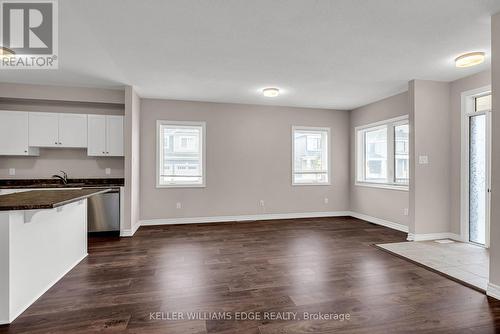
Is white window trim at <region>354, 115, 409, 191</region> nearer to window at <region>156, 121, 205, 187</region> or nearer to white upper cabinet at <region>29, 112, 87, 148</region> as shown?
window at <region>156, 121, 205, 187</region>

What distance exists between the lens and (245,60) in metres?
3.51

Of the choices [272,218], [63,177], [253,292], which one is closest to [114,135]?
[63,177]

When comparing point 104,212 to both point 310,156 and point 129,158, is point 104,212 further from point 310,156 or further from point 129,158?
point 310,156

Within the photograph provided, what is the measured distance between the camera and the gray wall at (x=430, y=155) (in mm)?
4250

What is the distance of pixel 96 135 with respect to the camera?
4828mm

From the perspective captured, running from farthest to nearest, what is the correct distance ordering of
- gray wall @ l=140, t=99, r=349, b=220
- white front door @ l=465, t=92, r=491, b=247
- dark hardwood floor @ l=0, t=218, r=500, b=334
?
gray wall @ l=140, t=99, r=349, b=220 < white front door @ l=465, t=92, r=491, b=247 < dark hardwood floor @ l=0, t=218, r=500, b=334

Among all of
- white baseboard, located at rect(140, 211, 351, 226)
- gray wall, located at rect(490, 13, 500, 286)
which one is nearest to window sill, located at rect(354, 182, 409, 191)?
white baseboard, located at rect(140, 211, 351, 226)

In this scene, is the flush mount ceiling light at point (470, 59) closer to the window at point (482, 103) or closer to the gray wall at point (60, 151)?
the window at point (482, 103)

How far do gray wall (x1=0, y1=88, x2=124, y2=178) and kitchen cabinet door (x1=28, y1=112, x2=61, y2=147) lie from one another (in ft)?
1.05

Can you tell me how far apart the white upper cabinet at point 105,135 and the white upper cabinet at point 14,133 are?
101cm

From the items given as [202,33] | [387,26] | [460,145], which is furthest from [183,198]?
[460,145]

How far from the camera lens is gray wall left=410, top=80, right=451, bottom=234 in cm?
425

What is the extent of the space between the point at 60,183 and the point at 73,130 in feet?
3.39

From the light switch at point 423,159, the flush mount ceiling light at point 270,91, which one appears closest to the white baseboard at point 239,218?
the light switch at point 423,159
